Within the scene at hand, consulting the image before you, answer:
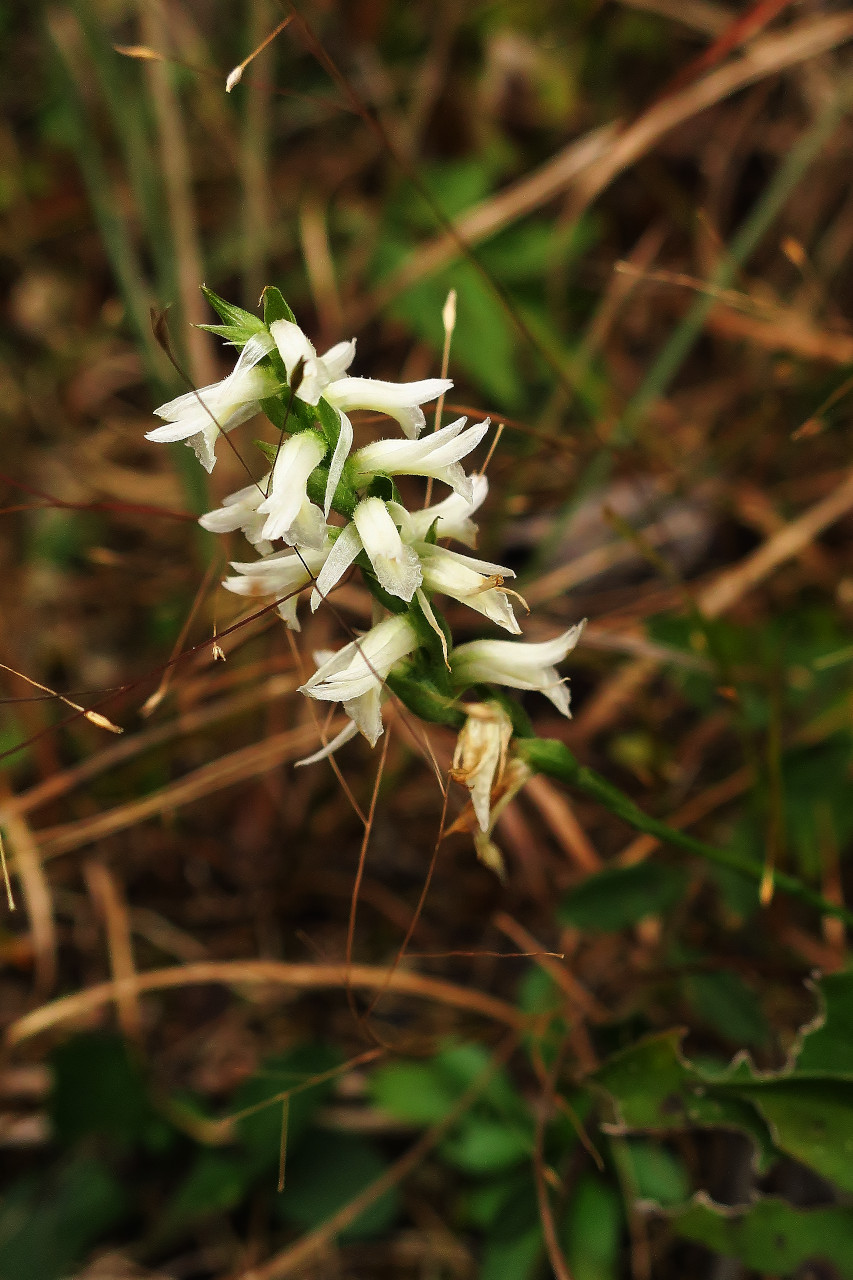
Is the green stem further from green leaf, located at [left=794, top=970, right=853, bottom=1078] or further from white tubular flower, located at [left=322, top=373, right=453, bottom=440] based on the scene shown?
white tubular flower, located at [left=322, top=373, right=453, bottom=440]

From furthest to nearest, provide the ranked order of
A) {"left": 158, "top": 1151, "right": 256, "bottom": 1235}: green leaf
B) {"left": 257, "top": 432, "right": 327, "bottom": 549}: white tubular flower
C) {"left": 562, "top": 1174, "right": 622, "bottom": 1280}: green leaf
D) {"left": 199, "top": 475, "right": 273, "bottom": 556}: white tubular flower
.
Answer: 1. {"left": 158, "top": 1151, "right": 256, "bottom": 1235}: green leaf
2. {"left": 562, "top": 1174, "right": 622, "bottom": 1280}: green leaf
3. {"left": 199, "top": 475, "right": 273, "bottom": 556}: white tubular flower
4. {"left": 257, "top": 432, "right": 327, "bottom": 549}: white tubular flower

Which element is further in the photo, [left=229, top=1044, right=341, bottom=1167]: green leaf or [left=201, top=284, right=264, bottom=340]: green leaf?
[left=229, top=1044, right=341, bottom=1167]: green leaf

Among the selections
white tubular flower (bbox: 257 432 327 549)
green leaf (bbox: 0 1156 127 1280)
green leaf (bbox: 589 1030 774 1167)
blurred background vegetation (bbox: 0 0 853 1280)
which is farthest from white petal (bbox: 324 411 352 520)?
green leaf (bbox: 0 1156 127 1280)

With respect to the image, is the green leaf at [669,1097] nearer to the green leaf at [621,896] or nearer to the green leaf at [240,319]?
the green leaf at [621,896]

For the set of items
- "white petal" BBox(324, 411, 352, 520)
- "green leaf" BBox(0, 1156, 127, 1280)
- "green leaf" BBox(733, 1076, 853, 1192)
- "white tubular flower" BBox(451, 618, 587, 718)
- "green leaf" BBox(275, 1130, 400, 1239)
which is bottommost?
"green leaf" BBox(275, 1130, 400, 1239)

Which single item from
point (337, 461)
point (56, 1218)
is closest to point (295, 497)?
point (337, 461)

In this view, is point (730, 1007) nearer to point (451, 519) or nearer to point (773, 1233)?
point (773, 1233)
